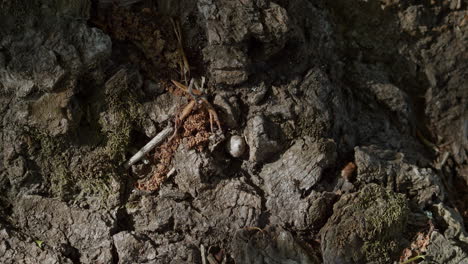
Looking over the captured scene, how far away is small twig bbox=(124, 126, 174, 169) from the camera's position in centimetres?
351

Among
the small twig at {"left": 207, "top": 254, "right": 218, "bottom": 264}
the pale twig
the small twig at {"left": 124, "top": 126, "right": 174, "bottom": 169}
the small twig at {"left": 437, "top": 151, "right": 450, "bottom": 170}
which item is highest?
the pale twig

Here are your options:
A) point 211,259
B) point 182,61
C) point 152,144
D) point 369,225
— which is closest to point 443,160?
point 369,225

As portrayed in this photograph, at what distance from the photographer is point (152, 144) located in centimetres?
351

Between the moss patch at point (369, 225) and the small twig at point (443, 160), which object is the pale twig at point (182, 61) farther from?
the small twig at point (443, 160)

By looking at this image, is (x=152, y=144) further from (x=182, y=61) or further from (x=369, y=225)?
(x=369, y=225)

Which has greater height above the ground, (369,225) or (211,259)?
(369,225)

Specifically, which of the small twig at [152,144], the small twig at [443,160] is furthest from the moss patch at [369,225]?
the small twig at [152,144]

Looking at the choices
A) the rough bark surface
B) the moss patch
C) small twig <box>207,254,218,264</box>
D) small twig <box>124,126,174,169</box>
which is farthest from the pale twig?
the moss patch

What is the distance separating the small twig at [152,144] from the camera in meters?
3.51

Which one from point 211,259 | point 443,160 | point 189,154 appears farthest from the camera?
point 443,160

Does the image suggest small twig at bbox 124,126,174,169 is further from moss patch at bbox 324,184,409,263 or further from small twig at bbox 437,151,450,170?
small twig at bbox 437,151,450,170

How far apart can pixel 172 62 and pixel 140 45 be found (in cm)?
27

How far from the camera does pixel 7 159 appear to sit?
3373 millimetres

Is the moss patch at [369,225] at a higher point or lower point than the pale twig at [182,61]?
lower
